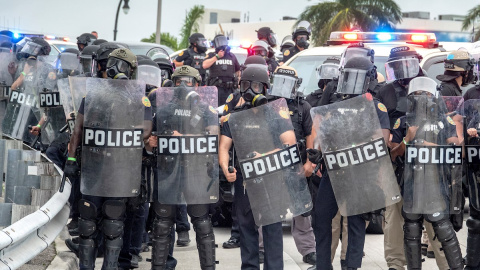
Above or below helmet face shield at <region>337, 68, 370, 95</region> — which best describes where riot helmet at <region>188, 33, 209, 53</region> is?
below

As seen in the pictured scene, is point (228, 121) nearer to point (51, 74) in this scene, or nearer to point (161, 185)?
point (161, 185)

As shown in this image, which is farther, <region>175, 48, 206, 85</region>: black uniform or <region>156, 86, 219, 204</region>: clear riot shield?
<region>175, 48, 206, 85</region>: black uniform

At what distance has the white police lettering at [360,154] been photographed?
24.4ft

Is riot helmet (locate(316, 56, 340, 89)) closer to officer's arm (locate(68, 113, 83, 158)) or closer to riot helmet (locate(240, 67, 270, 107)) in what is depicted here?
riot helmet (locate(240, 67, 270, 107))

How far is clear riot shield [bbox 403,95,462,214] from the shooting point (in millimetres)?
7480

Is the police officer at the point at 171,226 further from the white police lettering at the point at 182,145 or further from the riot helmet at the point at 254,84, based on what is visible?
the riot helmet at the point at 254,84

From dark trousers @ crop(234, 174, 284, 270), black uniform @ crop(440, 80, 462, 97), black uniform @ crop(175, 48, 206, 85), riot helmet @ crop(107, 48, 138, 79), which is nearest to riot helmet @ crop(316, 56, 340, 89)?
black uniform @ crop(440, 80, 462, 97)

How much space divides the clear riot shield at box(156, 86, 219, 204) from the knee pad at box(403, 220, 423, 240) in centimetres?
157

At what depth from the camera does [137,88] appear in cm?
757

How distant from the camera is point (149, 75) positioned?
356 inches

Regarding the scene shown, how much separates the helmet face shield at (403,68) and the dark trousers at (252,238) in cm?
188

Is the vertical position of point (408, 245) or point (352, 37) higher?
point (352, 37)

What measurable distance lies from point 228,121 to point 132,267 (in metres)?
1.82

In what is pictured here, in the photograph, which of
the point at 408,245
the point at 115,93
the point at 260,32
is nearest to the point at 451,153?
the point at 408,245
